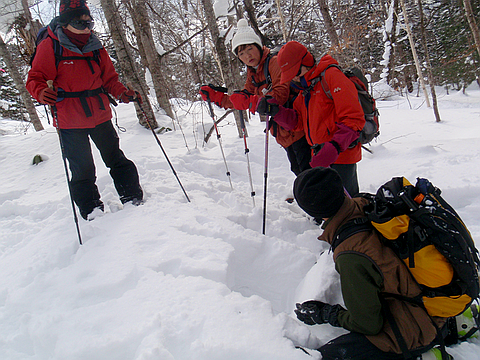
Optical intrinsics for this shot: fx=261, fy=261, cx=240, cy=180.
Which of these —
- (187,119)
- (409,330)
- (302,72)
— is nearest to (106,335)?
(409,330)

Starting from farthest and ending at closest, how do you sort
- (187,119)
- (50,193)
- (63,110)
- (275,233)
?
(187,119), (50,193), (275,233), (63,110)

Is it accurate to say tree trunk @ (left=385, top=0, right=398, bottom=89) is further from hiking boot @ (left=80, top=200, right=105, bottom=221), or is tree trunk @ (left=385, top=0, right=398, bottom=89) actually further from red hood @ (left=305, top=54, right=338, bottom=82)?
hiking boot @ (left=80, top=200, right=105, bottom=221)

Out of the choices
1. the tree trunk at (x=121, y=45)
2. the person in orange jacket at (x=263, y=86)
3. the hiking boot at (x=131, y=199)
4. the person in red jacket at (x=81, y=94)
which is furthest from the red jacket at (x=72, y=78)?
the tree trunk at (x=121, y=45)

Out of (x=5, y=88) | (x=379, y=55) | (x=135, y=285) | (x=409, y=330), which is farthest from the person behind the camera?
(x=379, y=55)

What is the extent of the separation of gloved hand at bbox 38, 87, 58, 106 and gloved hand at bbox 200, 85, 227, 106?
6.12ft

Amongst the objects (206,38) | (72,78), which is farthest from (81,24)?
(206,38)

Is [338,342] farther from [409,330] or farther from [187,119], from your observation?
[187,119]

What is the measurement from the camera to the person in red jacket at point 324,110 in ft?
7.35

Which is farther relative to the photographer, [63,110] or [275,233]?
[275,233]

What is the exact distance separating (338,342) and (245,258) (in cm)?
116

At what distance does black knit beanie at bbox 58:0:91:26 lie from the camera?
111 inches

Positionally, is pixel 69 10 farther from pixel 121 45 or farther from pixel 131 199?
pixel 121 45

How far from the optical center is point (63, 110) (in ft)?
9.76

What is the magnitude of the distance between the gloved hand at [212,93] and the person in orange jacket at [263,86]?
47cm
